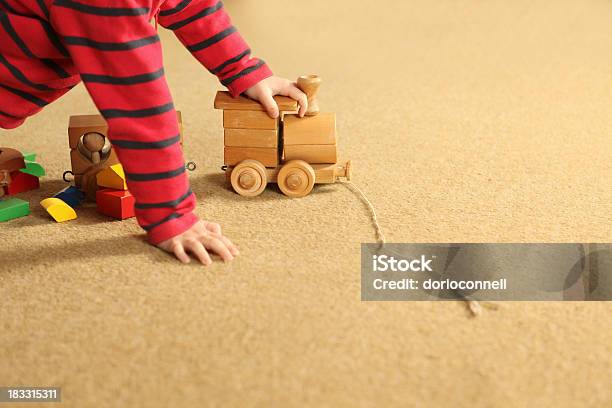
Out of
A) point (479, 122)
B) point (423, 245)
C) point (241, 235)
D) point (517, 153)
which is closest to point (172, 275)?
point (241, 235)

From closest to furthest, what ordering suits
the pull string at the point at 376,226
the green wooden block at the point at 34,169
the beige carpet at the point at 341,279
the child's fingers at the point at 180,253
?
the beige carpet at the point at 341,279, the pull string at the point at 376,226, the child's fingers at the point at 180,253, the green wooden block at the point at 34,169

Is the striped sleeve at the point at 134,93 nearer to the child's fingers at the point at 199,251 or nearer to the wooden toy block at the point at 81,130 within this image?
the child's fingers at the point at 199,251

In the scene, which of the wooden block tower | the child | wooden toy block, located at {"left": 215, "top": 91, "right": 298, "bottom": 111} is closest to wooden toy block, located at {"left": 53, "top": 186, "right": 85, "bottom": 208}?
the wooden block tower

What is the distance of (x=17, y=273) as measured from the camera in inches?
34.4

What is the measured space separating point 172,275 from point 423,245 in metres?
0.31

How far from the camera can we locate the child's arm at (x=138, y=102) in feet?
2.83

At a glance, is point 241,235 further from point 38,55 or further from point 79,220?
point 38,55

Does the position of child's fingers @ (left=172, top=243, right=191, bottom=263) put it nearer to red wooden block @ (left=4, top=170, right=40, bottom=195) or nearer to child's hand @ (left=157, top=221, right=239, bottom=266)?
child's hand @ (left=157, top=221, right=239, bottom=266)

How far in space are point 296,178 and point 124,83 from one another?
0.31 m

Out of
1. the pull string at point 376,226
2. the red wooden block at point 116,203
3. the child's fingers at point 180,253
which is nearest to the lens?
the pull string at point 376,226

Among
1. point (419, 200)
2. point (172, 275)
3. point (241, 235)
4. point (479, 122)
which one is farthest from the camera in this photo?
point (479, 122)

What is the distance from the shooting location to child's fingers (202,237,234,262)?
0.90m

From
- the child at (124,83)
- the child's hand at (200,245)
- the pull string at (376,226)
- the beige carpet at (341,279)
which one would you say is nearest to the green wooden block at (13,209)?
the beige carpet at (341,279)

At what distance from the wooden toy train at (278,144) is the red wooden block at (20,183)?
0.96 feet
